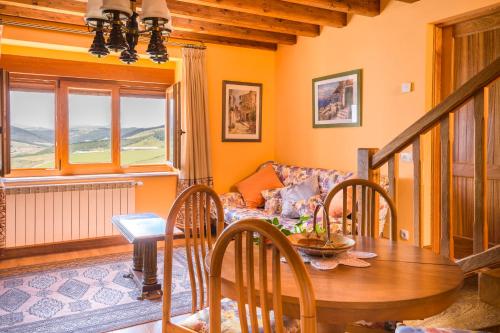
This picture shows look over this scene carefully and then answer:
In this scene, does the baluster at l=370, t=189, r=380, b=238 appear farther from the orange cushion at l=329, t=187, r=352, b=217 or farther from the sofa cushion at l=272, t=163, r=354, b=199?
the sofa cushion at l=272, t=163, r=354, b=199

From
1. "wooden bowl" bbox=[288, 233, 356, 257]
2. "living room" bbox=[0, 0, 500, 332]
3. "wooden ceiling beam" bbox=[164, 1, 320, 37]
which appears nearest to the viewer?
"wooden bowl" bbox=[288, 233, 356, 257]

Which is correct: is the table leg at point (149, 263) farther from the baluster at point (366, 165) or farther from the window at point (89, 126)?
the window at point (89, 126)

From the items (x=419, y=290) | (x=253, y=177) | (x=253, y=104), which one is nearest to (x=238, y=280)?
(x=419, y=290)

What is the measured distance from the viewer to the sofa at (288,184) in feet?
13.9

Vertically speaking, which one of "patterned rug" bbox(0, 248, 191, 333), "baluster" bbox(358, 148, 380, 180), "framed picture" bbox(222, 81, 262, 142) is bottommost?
"patterned rug" bbox(0, 248, 191, 333)

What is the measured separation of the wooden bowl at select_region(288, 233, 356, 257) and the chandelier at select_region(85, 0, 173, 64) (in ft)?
5.03

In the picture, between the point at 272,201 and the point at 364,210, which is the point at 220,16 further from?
the point at 364,210

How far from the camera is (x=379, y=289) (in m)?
1.31

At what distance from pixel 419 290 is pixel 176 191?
167 inches

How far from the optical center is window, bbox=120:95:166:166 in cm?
536

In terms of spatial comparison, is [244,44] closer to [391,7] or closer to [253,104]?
[253,104]

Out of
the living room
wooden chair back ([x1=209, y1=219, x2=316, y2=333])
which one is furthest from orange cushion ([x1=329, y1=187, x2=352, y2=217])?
wooden chair back ([x1=209, y1=219, x2=316, y2=333])

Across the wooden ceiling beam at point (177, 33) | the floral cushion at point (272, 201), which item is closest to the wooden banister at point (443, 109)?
the floral cushion at point (272, 201)

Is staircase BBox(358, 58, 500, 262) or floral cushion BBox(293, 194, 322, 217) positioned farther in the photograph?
→ floral cushion BBox(293, 194, 322, 217)
